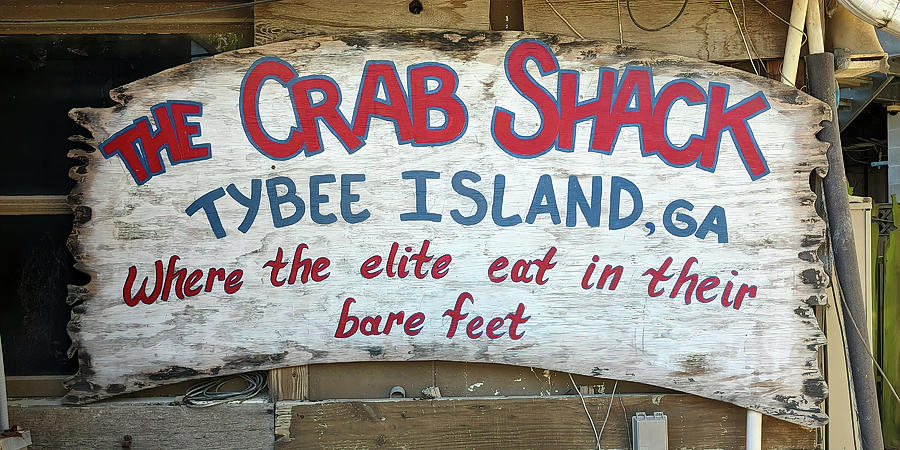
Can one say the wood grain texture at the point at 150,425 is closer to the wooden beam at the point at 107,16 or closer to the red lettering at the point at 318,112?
the red lettering at the point at 318,112

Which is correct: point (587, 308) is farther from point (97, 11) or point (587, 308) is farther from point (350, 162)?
point (97, 11)

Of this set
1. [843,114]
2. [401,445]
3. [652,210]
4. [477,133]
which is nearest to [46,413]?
[401,445]

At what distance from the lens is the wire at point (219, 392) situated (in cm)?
363

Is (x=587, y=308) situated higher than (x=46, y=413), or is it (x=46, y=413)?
(x=587, y=308)

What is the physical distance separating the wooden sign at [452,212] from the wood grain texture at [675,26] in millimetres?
189

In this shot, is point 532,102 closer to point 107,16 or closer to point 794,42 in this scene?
point 794,42

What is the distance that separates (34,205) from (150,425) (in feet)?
4.48

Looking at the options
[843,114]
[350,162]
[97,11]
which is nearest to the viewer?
[350,162]

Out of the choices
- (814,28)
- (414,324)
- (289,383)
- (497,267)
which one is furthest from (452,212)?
(814,28)

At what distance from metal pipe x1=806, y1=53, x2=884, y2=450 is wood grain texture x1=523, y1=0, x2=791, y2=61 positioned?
281mm

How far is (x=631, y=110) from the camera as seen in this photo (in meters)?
3.58

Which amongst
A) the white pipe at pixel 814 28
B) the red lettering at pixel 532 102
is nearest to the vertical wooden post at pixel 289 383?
the red lettering at pixel 532 102

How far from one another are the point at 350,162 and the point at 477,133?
669 millimetres

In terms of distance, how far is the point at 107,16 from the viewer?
12.7ft
